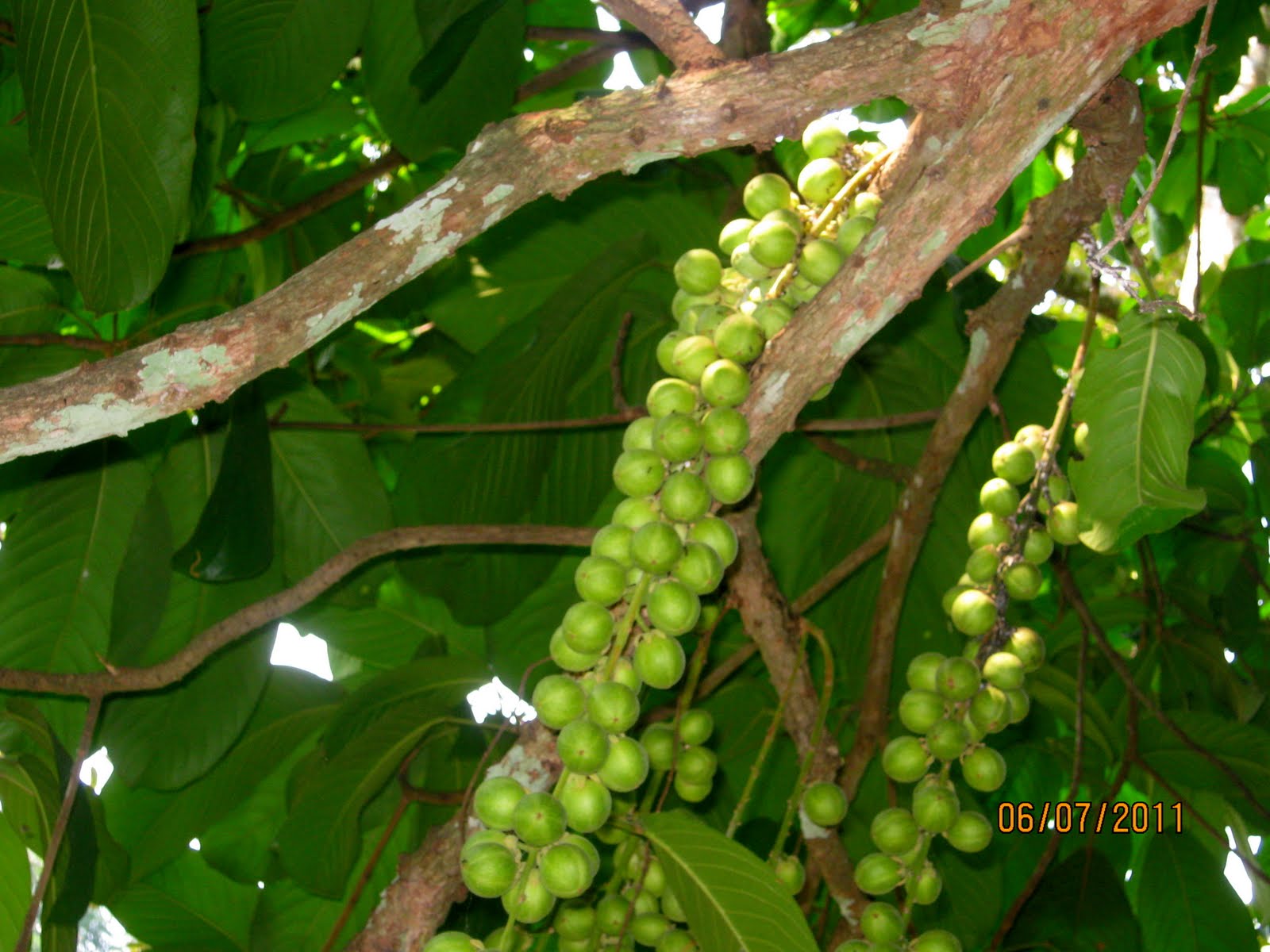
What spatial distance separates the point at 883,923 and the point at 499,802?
50cm

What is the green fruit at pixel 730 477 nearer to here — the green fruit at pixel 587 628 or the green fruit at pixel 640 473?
the green fruit at pixel 640 473

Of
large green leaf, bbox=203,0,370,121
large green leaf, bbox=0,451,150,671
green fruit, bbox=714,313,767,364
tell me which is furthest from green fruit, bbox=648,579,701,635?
large green leaf, bbox=203,0,370,121

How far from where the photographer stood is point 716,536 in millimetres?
990

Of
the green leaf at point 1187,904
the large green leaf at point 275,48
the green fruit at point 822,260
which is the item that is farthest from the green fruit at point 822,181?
the green leaf at point 1187,904

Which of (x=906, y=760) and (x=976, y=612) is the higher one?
(x=976, y=612)

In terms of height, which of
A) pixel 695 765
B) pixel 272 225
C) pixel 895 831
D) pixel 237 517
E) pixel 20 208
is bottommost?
pixel 895 831

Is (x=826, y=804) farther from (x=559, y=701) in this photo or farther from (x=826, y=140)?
(x=826, y=140)

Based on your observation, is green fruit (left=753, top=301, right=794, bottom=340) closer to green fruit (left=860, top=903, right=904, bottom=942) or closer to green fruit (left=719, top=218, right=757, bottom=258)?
green fruit (left=719, top=218, right=757, bottom=258)

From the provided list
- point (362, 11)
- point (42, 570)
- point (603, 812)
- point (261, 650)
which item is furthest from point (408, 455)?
point (603, 812)

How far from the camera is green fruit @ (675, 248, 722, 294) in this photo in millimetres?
1130

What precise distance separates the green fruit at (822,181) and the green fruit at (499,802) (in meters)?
0.64

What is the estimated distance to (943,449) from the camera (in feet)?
4.85

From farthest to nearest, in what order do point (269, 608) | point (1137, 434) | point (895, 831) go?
point (269, 608) → point (895, 831) → point (1137, 434)

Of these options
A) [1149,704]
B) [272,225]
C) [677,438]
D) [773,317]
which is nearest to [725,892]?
[677,438]
